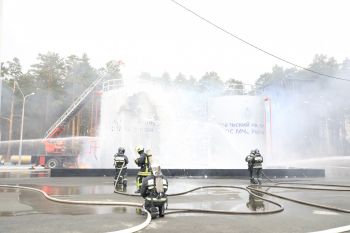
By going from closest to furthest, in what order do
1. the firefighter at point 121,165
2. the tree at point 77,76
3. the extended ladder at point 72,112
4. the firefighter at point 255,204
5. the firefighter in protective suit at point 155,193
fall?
the firefighter in protective suit at point 155,193 < the firefighter at point 255,204 < the firefighter at point 121,165 < the extended ladder at point 72,112 < the tree at point 77,76

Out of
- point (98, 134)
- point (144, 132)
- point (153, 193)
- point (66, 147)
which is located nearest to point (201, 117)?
point (144, 132)

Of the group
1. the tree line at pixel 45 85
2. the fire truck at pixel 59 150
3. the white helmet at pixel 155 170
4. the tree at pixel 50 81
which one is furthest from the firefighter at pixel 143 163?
the tree at pixel 50 81

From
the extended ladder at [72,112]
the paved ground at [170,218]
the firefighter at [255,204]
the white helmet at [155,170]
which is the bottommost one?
the paved ground at [170,218]

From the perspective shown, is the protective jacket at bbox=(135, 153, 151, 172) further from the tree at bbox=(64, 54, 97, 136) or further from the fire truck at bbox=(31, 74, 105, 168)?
the tree at bbox=(64, 54, 97, 136)

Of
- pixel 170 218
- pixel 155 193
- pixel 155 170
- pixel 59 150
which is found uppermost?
pixel 59 150

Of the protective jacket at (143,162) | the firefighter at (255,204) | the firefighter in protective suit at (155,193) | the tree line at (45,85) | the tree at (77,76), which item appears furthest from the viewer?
the tree at (77,76)

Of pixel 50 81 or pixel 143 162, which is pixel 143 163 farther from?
A: pixel 50 81

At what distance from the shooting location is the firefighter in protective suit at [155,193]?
754cm

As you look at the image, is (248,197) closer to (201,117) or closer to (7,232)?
(7,232)

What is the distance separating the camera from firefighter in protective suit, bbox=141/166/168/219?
7.54 m

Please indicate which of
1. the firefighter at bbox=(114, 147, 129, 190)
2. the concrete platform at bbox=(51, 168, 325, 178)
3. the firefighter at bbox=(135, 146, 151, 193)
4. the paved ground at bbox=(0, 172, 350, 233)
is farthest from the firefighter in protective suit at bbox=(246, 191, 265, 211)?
the concrete platform at bbox=(51, 168, 325, 178)

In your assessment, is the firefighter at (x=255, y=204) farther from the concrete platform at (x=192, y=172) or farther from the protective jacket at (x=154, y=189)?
the concrete platform at (x=192, y=172)

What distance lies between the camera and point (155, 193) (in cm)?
766

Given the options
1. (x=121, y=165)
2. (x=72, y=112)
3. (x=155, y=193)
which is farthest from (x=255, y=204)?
(x=72, y=112)
